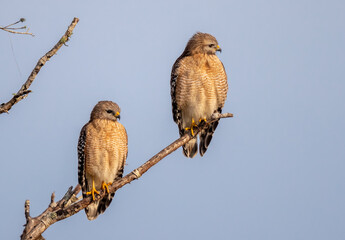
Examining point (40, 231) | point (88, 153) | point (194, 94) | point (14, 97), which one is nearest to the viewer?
point (14, 97)

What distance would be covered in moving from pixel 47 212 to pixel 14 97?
1.77 m

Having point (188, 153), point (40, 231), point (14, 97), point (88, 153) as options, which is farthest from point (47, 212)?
point (188, 153)

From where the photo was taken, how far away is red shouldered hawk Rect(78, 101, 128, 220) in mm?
9312

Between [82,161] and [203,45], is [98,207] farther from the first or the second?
[203,45]

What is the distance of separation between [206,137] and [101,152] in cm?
200

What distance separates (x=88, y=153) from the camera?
9352 millimetres

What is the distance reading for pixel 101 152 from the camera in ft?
30.6

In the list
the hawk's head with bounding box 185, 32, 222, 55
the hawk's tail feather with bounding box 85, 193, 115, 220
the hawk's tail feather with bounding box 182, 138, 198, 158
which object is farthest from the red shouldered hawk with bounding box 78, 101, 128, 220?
the hawk's head with bounding box 185, 32, 222, 55

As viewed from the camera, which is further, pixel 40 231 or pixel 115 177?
pixel 115 177

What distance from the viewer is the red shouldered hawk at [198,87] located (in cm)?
998

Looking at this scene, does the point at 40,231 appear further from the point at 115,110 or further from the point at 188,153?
the point at 188,153

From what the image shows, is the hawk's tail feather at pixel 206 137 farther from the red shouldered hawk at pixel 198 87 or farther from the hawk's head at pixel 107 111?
the hawk's head at pixel 107 111

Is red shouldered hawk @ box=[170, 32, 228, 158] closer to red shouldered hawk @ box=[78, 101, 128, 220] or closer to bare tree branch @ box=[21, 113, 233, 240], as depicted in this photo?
red shouldered hawk @ box=[78, 101, 128, 220]

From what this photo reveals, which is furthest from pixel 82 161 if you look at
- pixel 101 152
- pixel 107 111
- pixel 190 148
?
Answer: pixel 190 148
